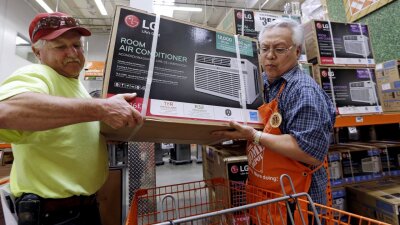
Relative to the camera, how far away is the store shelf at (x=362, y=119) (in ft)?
6.71

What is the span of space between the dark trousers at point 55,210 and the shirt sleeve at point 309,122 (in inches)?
43.2

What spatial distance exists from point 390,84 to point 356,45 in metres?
0.77

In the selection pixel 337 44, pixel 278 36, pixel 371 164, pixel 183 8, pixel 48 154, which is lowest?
pixel 371 164

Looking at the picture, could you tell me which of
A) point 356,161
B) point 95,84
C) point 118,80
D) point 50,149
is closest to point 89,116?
point 118,80

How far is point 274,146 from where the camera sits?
121cm

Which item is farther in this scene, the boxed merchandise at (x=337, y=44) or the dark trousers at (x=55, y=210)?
the boxed merchandise at (x=337, y=44)

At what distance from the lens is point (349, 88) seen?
2.16 meters

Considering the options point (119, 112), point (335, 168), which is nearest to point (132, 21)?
point (119, 112)

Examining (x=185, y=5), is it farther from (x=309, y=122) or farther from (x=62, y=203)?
(x=62, y=203)

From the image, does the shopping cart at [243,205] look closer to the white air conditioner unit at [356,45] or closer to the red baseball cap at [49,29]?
the red baseball cap at [49,29]

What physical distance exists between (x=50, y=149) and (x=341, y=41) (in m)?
2.43

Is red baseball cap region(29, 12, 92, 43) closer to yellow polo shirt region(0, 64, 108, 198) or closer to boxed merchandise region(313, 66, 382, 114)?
yellow polo shirt region(0, 64, 108, 198)

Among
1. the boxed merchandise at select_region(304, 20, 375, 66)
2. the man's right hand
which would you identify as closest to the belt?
the man's right hand

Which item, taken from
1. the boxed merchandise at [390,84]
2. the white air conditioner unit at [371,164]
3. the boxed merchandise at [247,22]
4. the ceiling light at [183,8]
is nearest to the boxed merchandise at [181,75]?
the boxed merchandise at [247,22]
